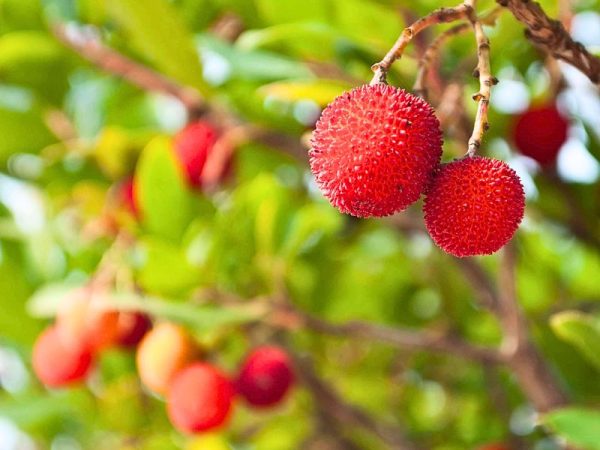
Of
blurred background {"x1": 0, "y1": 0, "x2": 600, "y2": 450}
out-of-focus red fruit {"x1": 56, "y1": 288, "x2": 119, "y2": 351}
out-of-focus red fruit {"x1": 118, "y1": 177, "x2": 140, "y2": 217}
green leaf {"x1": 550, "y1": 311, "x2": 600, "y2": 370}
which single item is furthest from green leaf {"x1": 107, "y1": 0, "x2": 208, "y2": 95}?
green leaf {"x1": 550, "y1": 311, "x2": 600, "y2": 370}

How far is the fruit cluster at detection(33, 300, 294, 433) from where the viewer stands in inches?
51.3

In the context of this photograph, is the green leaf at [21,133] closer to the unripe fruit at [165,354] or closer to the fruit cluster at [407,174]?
the unripe fruit at [165,354]

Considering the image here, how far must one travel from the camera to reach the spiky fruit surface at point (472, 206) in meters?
0.62

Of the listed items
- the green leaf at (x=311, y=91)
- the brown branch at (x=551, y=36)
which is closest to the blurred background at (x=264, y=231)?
the green leaf at (x=311, y=91)

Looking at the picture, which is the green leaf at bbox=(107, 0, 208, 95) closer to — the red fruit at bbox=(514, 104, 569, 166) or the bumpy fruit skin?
the red fruit at bbox=(514, 104, 569, 166)

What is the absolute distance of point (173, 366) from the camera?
1318 mm

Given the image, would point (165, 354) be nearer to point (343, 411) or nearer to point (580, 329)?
point (343, 411)

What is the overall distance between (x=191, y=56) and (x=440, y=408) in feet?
3.40

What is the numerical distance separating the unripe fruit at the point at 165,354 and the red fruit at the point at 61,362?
88mm

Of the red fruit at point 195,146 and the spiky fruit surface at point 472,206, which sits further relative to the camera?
the red fruit at point 195,146

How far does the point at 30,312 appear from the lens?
1695mm

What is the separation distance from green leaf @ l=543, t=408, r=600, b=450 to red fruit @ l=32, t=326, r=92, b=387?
739mm

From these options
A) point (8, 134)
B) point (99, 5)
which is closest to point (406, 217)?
point (99, 5)

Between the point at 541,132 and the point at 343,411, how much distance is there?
0.56 metres
